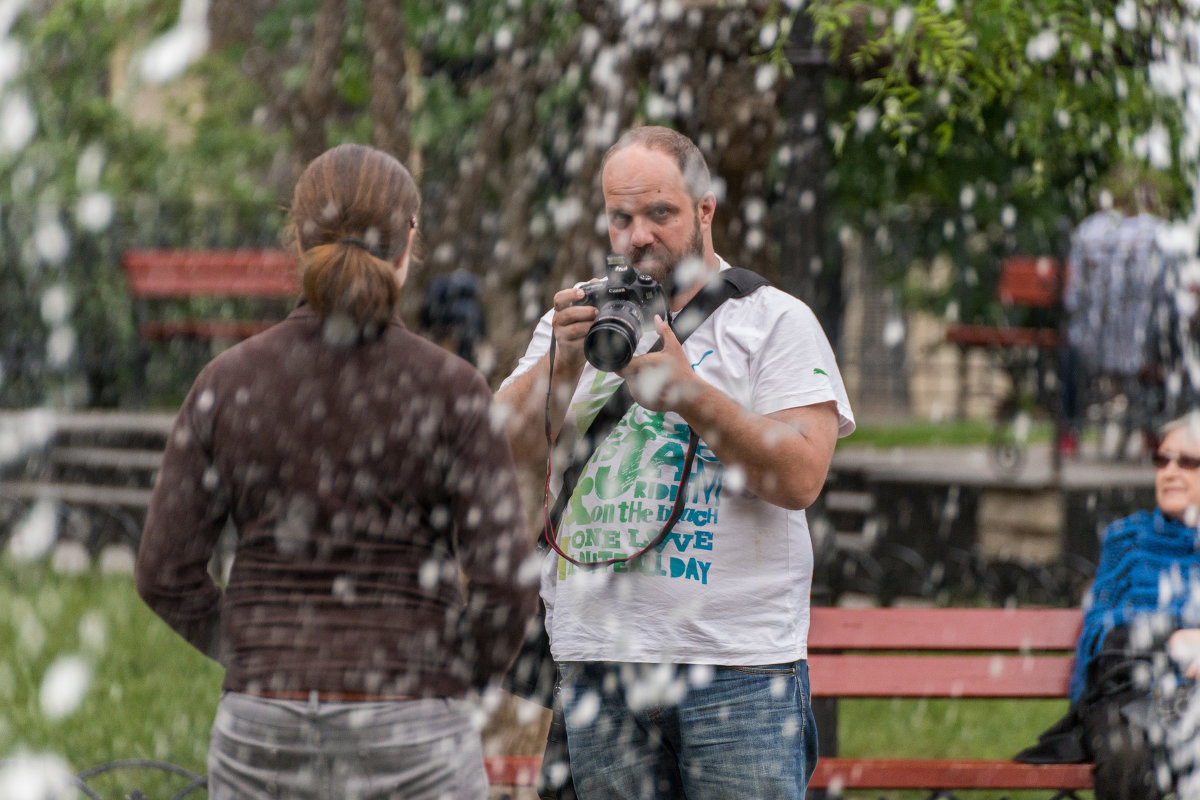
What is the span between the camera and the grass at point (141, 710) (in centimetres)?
585

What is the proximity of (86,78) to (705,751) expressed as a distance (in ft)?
55.1

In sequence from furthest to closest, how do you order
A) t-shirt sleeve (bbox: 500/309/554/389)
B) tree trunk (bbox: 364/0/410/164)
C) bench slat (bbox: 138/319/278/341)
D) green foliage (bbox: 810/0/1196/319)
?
1. bench slat (bbox: 138/319/278/341)
2. tree trunk (bbox: 364/0/410/164)
3. green foliage (bbox: 810/0/1196/319)
4. t-shirt sleeve (bbox: 500/309/554/389)

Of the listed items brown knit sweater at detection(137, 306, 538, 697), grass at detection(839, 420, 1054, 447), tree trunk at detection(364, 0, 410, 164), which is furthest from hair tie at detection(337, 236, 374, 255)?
grass at detection(839, 420, 1054, 447)

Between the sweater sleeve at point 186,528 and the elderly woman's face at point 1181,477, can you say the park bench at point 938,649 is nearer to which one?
the elderly woman's face at point 1181,477

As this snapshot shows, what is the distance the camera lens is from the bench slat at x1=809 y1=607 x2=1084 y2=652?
2.28 meters

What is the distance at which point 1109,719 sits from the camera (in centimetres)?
415

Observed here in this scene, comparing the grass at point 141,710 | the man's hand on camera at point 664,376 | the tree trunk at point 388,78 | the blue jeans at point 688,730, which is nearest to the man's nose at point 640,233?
the man's hand on camera at point 664,376

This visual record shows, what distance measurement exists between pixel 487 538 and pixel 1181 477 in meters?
2.79

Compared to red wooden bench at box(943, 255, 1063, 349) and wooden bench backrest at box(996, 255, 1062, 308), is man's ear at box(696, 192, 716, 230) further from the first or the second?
wooden bench backrest at box(996, 255, 1062, 308)

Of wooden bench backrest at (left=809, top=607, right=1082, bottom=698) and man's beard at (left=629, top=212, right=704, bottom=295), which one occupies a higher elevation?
man's beard at (left=629, top=212, right=704, bottom=295)

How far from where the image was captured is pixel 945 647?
476 centimetres

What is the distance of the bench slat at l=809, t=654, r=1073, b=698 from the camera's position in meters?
4.62

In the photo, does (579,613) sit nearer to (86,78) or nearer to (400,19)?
(400,19)

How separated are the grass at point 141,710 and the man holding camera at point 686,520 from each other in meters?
3.14
